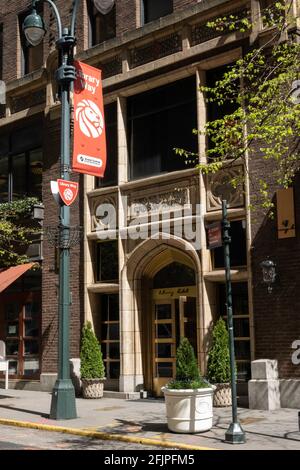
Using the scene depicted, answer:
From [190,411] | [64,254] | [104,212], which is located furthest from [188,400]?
[104,212]

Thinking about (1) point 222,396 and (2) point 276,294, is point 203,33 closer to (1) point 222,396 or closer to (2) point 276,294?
(2) point 276,294

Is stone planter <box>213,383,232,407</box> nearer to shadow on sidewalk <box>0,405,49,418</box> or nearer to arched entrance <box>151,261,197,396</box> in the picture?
arched entrance <box>151,261,197,396</box>

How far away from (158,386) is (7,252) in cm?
632

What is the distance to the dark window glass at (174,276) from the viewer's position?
16125mm

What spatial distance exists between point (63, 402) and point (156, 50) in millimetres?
9332

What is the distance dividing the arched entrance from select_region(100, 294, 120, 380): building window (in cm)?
100

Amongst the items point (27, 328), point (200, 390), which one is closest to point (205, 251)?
point (200, 390)

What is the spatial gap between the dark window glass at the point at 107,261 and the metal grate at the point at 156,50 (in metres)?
4.89

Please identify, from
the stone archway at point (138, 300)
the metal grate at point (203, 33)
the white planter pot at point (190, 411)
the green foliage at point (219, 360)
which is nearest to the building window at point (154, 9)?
the metal grate at point (203, 33)

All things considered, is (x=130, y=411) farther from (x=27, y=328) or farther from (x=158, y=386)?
(x=27, y=328)

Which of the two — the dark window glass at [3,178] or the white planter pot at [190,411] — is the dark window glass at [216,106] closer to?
the white planter pot at [190,411]

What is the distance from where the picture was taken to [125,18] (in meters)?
17.7

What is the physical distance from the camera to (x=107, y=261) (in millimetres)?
17500

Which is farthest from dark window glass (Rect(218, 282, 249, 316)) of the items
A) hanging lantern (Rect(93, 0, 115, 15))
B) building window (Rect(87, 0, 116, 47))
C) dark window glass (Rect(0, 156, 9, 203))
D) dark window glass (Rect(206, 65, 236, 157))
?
dark window glass (Rect(0, 156, 9, 203))
